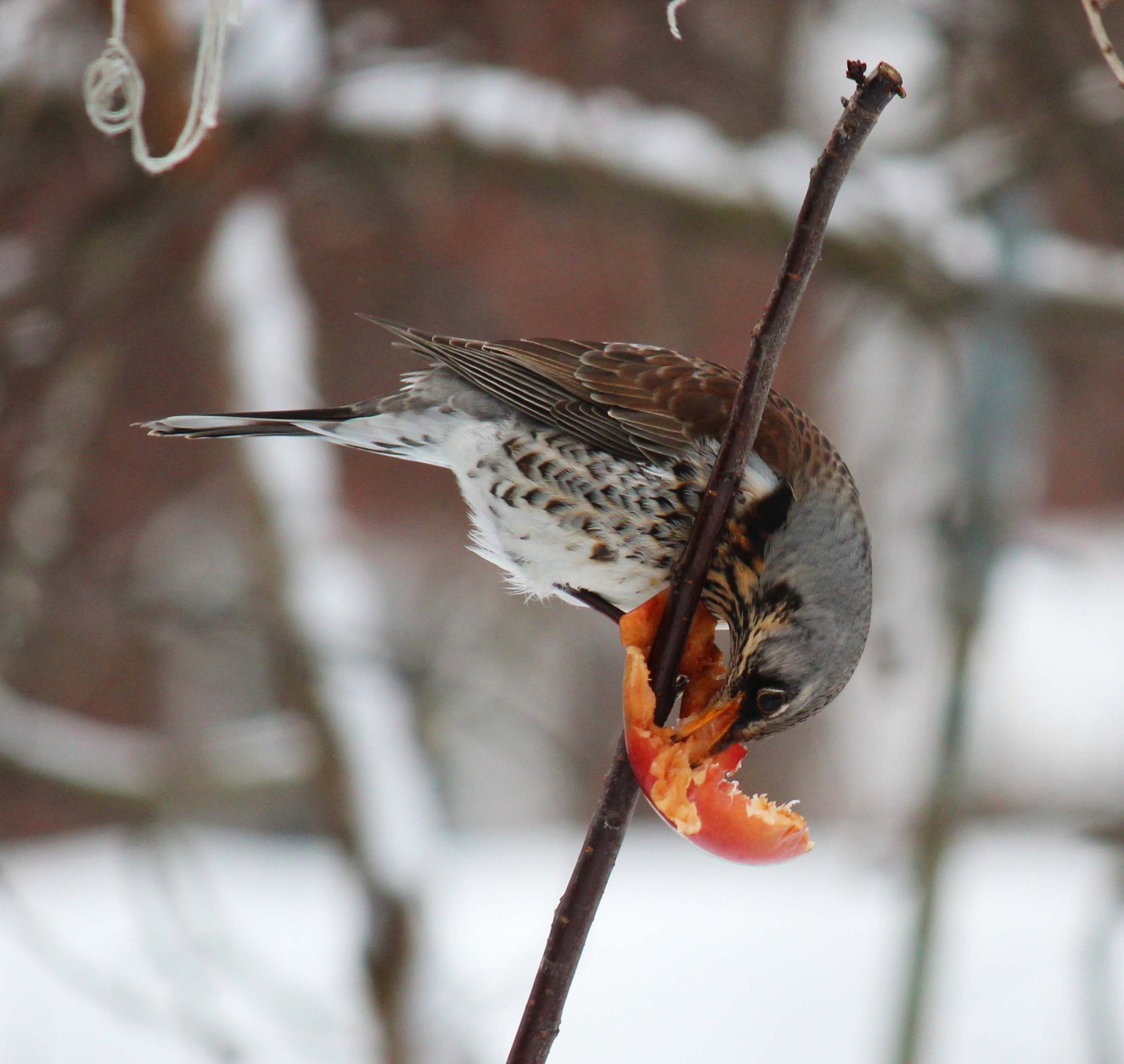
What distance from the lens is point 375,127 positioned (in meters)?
4.14

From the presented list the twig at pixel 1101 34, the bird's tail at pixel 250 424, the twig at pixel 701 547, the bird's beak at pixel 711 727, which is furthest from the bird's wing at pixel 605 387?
the twig at pixel 1101 34

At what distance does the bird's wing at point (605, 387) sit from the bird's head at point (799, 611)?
0.90ft

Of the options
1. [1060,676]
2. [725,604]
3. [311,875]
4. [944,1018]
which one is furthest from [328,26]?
[1060,676]

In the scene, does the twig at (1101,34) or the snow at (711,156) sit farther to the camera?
the snow at (711,156)

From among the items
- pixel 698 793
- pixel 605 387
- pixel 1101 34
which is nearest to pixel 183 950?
pixel 605 387

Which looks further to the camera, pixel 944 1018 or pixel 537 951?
pixel 537 951

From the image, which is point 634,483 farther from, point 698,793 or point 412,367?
point 412,367

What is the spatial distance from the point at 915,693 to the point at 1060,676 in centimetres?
279

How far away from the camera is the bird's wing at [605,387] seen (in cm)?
203

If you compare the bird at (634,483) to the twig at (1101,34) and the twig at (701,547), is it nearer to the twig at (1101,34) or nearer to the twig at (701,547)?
the twig at (701,547)

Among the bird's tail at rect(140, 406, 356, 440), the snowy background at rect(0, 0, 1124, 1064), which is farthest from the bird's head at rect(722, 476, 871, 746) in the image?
the snowy background at rect(0, 0, 1124, 1064)

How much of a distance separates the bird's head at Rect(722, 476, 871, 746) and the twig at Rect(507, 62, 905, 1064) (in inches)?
10.0

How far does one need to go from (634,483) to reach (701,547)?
672mm

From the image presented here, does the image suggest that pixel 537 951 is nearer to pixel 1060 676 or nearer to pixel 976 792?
pixel 976 792
